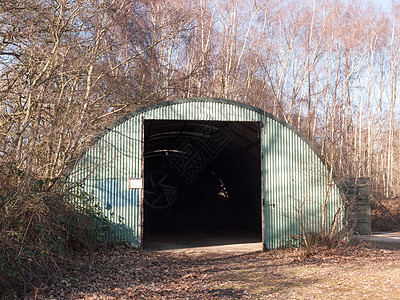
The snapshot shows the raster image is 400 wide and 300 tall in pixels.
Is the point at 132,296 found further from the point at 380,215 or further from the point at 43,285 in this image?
the point at 380,215

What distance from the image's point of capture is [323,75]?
2583 centimetres

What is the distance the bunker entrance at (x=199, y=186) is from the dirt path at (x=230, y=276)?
240 inches

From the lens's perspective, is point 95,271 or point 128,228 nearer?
point 95,271

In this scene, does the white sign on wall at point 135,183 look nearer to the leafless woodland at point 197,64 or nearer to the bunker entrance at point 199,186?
the leafless woodland at point 197,64

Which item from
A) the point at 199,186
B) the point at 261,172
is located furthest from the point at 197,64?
the point at 261,172

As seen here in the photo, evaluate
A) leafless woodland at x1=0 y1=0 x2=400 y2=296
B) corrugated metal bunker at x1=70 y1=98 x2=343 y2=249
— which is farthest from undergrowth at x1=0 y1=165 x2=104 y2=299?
corrugated metal bunker at x1=70 y1=98 x2=343 y2=249

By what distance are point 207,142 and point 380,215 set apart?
431 inches

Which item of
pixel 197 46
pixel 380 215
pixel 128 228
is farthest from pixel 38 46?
pixel 380 215

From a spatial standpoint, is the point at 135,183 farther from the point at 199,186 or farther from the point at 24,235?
the point at 199,186

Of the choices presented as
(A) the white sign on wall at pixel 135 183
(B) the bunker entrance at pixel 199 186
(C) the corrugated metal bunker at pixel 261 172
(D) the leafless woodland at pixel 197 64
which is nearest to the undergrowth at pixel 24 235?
(D) the leafless woodland at pixel 197 64

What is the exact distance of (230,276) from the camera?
341 inches

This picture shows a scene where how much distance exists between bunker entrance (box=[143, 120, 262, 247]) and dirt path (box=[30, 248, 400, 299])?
20.0 feet

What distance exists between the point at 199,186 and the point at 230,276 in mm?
15127

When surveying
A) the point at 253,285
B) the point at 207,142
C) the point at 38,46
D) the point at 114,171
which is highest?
the point at 38,46
